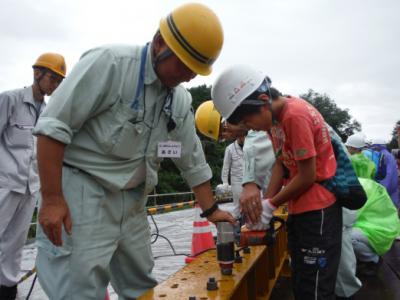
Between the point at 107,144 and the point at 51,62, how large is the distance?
89.7 inches

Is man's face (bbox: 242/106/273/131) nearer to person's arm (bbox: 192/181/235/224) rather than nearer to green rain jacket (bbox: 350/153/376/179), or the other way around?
person's arm (bbox: 192/181/235/224)

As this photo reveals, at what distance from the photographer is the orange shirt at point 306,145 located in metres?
2.11

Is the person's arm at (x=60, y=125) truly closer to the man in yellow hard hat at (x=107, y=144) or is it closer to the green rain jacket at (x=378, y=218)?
the man in yellow hard hat at (x=107, y=144)

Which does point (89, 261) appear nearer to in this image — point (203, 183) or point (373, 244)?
point (203, 183)

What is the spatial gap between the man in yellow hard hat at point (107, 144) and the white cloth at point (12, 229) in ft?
6.68

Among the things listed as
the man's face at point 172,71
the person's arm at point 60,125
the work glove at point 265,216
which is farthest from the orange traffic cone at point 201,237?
the person's arm at point 60,125

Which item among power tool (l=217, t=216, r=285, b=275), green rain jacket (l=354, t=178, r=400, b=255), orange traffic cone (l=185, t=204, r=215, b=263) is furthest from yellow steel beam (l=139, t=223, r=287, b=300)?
green rain jacket (l=354, t=178, r=400, b=255)

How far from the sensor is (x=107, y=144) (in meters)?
1.91

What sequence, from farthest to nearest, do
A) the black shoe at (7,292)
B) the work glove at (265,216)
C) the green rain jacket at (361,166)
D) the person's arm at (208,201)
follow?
the green rain jacket at (361,166)
the black shoe at (7,292)
the person's arm at (208,201)
the work glove at (265,216)

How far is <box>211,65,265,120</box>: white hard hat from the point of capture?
2.21 metres

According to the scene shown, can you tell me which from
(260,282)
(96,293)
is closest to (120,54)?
(96,293)

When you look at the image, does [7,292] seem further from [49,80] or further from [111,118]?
[111,118]

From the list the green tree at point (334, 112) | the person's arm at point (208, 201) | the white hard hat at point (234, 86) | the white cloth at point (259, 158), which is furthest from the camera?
the green tree at point (334, 112)

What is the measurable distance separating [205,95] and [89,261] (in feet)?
107
